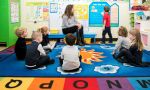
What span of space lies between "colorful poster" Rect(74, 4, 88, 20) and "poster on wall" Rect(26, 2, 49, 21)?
3.38 ft

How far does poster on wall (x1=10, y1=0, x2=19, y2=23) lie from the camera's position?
7.17 meters

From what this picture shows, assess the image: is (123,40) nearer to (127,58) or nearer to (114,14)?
(127,58)

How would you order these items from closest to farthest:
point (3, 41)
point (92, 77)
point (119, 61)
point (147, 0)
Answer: point (92, 77)
point (119, 61)
point (3, 41)
point (147, 0)

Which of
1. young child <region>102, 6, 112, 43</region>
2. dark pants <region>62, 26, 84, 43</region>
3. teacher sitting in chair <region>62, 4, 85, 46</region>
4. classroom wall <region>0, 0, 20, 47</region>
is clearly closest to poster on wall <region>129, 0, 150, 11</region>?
young child <region>102, 6, 112, 43</region>

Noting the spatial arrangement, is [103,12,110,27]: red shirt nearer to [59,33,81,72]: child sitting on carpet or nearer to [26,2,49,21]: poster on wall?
[26,2,49,21]: poster on wall

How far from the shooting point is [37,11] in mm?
8102

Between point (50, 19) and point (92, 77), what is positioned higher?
point (50, 19)

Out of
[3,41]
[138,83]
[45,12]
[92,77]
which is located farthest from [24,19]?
[138,83]

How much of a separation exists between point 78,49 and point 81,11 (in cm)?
317

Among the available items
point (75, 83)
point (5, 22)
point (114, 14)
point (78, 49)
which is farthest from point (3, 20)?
point (75, 83)

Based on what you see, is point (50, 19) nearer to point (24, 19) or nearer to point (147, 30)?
point (24, 19)

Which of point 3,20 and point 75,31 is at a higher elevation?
point 3,20

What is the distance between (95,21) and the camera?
8133 mm

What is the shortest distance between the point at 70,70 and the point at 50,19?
15.0 feet
